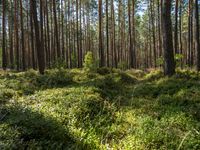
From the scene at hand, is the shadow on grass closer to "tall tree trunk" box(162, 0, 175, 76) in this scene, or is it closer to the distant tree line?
"tall tree trunk" box(162, 0, 175, 76)

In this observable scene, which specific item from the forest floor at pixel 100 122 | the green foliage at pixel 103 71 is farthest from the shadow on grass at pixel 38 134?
the green foliage at pixel 103 71

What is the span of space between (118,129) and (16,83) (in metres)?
8.77

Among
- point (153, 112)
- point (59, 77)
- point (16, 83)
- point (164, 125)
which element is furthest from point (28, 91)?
point (164, 125)

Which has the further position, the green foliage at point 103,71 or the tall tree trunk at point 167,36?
the green foliage at point 103,71

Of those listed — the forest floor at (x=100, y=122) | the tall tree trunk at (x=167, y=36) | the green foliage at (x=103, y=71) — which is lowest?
the forest floor at (x=100, y=122)

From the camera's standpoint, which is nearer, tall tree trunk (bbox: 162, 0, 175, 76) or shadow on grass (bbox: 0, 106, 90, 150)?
shadow on grass (bbox: 0, 106, 90, 150)

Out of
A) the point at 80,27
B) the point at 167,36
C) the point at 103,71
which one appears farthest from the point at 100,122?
the point at 80,27

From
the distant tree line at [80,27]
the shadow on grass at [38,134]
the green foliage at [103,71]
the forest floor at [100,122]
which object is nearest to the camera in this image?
the shadow on grass at [38,134]

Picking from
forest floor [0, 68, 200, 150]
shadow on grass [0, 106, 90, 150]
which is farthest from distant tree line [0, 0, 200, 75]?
shadow on grass [0, 106, 90, 150]

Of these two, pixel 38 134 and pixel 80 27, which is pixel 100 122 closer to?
pixel 38 134

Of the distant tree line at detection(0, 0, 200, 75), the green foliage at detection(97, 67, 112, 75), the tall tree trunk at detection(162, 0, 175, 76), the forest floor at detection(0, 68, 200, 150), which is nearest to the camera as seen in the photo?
the forest floor at detection(0, 68, 200, 150)

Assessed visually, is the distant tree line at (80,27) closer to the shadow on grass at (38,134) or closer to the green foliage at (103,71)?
the green foliage at (103,71)

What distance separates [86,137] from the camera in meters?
6.66

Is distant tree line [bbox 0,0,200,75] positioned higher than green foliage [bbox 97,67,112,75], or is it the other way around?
distant tree line [bbox 0,0,200,75]
